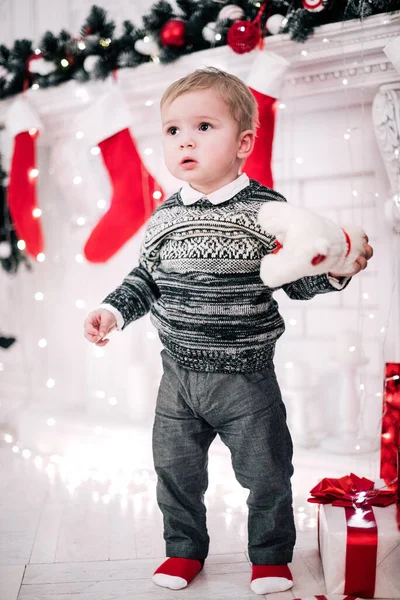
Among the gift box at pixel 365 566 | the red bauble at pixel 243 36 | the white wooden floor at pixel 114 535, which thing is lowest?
the white wooden floor at pixel 114 535

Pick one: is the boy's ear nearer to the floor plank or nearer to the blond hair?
the blond hair

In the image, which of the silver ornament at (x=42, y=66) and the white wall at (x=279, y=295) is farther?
the silver ornament at (x=42, y=66)

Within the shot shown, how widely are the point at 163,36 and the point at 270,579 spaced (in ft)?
4.79

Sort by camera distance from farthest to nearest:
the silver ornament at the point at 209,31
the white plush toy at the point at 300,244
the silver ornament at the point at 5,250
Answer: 1. the silver ornament at the point at 5,250
2. the silver ornament at the point at 209,31
3. the white plush toy at the point at 300,244

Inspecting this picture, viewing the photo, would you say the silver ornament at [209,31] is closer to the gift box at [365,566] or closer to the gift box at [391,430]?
the gift box at [391,430]

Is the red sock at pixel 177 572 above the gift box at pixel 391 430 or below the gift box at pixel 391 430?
below

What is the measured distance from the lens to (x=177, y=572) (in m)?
1.29

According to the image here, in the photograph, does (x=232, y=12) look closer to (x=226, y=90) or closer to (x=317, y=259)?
(x=226, y=90)

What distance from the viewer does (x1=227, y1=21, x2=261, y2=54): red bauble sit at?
71.5 inches

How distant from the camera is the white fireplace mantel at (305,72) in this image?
1801mm

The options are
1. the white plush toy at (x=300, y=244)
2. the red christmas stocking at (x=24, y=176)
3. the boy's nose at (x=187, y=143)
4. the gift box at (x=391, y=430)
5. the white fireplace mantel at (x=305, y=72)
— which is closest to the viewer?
the white plush toy at (x=300, y=244)

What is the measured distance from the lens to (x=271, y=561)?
1274 millimetres

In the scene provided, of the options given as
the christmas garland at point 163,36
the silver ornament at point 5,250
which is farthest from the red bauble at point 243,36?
the silver ornament at point 5,250

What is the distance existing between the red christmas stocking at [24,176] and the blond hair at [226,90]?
3.53 ft
